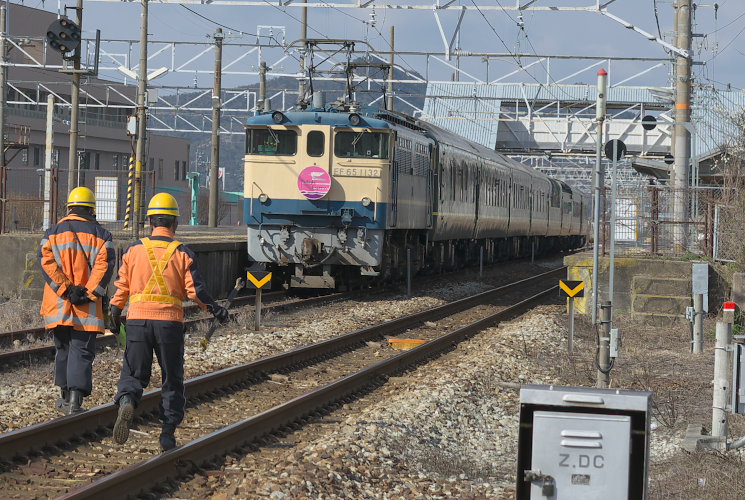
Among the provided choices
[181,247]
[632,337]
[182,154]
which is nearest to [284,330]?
[632,337]

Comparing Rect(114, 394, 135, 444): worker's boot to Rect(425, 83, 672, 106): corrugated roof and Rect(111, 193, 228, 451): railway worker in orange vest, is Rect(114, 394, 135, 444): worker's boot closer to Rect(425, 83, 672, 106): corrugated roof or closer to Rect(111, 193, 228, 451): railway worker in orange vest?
Rect(111, 193, 228, 451): railway worker in orange vest

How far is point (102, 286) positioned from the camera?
946 centimetres

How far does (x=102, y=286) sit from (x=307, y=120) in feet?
41.1

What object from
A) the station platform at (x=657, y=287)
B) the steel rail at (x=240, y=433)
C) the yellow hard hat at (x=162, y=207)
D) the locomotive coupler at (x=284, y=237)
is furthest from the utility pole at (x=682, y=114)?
the yellow hard hat at (x=162, y=207)

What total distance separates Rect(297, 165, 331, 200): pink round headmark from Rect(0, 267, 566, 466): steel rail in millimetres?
3044

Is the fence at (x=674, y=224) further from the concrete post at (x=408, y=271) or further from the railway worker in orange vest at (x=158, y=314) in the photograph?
the railway worker in orange vest at (x=158, y=314)

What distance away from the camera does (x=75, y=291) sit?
9250mm

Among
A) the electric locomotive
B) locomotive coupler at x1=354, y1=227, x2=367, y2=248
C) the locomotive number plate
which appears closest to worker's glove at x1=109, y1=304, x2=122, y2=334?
the electric locomotive

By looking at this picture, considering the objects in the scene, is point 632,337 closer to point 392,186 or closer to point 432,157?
point 392,186

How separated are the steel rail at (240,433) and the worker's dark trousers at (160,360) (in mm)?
306

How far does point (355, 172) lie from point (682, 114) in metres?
5.85

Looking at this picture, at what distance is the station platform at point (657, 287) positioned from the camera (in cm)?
1858

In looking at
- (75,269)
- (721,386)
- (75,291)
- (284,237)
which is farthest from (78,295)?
(284,237)

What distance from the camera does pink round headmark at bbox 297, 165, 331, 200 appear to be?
21219mm
